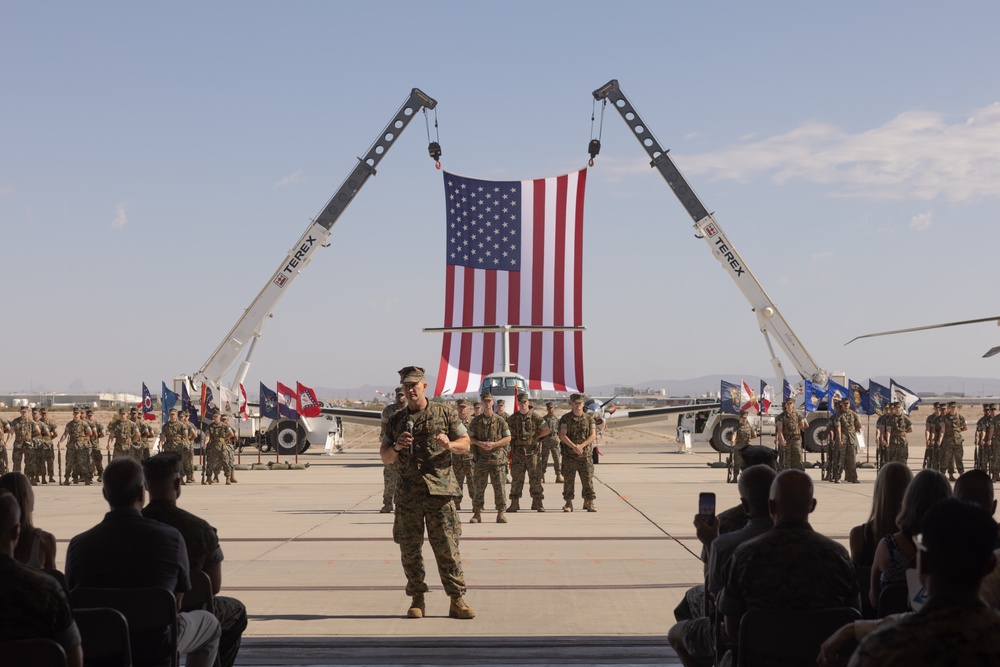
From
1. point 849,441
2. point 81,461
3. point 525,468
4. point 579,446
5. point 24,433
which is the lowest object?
point 81,461

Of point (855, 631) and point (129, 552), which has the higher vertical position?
point (129, 552)

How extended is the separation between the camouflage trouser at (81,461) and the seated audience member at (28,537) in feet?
61.6

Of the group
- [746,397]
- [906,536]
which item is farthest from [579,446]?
[746,397]

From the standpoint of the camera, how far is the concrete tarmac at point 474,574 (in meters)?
6.82

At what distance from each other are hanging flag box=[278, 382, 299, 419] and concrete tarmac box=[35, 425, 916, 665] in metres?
9.36

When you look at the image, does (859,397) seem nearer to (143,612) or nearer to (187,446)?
(187,446)

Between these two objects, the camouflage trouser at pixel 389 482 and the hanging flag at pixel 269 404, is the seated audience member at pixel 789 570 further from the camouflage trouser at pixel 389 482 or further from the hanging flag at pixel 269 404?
the hanging flag at pixel 269 404

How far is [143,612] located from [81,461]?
65.4 ft

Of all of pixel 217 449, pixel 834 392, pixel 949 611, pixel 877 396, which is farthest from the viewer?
pixel 834 392

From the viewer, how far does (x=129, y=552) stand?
183 inches

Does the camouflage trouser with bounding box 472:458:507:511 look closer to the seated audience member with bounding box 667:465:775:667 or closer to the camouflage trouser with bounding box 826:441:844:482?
the camouflage trouser with bounding box 826:441:844:482

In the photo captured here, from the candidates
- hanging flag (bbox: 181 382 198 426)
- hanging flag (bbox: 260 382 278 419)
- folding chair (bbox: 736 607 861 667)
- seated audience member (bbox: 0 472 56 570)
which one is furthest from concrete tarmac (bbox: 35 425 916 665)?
hanging flag (bbox: 181 382 198 426)

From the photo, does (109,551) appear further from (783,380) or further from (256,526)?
(783,380)

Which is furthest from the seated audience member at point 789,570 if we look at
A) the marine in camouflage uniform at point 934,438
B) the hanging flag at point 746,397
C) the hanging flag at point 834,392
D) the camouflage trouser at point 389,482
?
the hanging flag at point 834,392
